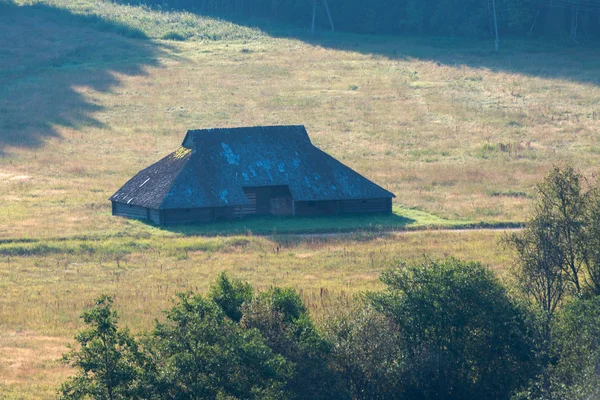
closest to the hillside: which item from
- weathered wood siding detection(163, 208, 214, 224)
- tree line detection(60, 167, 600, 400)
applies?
weathered wood siding detection(163, 208, 214, 224)

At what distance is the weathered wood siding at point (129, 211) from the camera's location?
48497 mm

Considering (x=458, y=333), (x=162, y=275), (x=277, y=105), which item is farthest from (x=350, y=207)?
(x=277, y=105)

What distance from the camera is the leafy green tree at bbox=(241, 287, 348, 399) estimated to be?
73.6 feet

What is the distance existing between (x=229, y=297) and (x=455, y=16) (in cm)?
8357

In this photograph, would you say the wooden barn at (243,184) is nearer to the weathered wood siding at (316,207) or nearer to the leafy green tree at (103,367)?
the weathered wood siding at (316,207)

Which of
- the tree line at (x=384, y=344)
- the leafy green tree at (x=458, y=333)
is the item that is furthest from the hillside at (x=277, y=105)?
the leafy green tree at (x=458, y=333)

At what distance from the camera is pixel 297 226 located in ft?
A: 152

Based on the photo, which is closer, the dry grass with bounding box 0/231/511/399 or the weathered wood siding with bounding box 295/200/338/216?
the dry grass with bounding box 0/231/511/399

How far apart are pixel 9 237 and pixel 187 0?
84100 millimetres

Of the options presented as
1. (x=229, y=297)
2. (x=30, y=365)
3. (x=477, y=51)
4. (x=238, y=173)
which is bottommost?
(x=30, y=365)

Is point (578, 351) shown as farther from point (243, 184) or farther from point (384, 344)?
point (243, 184)

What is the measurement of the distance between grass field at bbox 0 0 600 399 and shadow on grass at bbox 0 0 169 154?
0.27 m

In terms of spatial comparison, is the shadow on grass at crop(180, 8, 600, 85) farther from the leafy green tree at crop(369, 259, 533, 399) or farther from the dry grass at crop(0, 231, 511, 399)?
the leafy green tree at crop(369, 259, 533, 399)

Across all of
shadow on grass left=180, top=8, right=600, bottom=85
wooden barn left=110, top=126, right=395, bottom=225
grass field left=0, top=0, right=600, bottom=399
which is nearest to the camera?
grass field left=0, top=0, right=600, bottom=399
